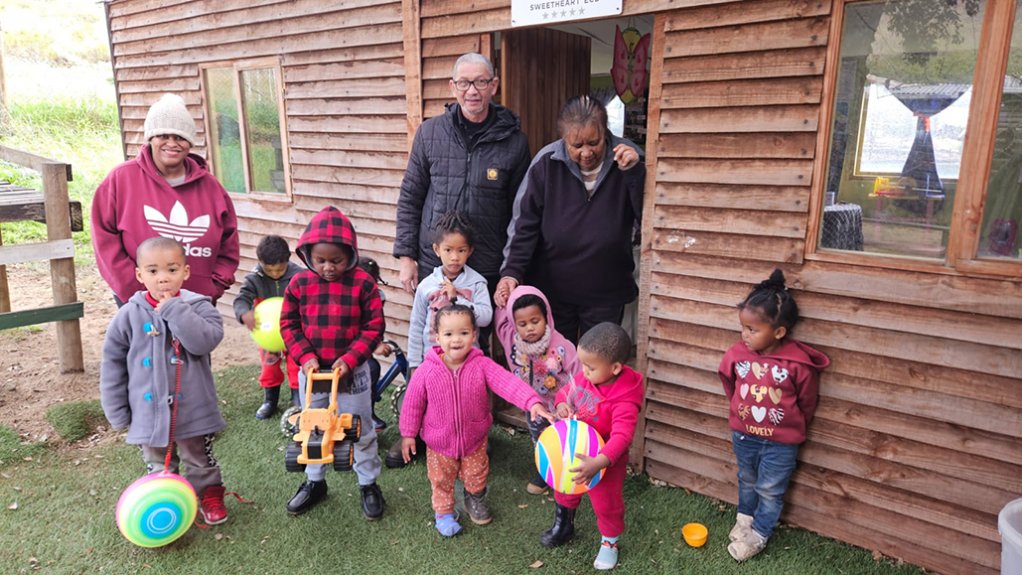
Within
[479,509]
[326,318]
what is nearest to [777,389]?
[479,509]

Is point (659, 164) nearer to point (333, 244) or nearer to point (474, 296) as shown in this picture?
point (474, 296)

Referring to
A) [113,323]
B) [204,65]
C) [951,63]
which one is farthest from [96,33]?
[951,63]

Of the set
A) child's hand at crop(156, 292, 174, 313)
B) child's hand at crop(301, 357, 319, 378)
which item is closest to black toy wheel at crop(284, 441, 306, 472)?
child's hand at crop(301, 357, 319, 378)

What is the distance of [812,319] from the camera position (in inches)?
115

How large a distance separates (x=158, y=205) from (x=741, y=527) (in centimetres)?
328

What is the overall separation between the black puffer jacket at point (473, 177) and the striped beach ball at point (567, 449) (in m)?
1.29

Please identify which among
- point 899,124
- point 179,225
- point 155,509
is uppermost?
point 899,124

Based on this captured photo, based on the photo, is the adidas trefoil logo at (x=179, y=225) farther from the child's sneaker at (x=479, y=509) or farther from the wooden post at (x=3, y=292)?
the wooden post at (x=3, y=292)

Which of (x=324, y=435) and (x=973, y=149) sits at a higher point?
(x=973, y=149)

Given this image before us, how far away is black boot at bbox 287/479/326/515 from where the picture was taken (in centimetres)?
326

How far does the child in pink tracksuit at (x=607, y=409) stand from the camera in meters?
2.57

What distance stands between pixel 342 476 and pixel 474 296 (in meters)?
1.28

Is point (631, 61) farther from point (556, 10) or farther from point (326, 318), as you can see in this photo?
point (326, 318)

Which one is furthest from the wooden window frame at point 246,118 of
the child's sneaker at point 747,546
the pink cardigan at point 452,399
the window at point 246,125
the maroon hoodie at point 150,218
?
the child's sneaker at point 747,546
